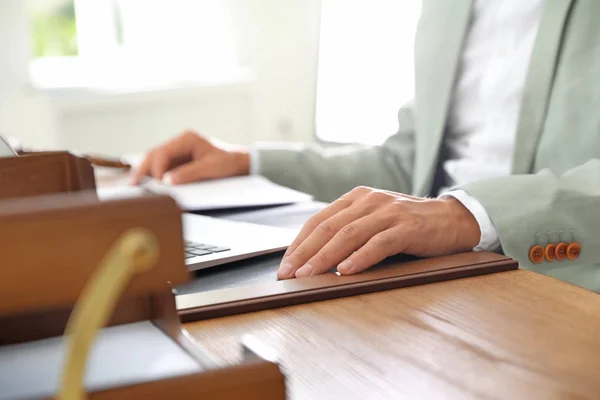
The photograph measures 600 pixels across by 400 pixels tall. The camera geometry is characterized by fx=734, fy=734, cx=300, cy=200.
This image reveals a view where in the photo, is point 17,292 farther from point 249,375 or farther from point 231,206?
point 231,206

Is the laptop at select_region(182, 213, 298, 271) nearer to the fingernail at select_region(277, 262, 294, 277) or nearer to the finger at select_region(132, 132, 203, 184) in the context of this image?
the fingernail at select_region(277, 262, 294, 277)

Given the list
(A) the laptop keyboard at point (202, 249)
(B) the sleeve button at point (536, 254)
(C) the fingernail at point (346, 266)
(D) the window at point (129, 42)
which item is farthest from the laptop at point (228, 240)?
(D) the window at point (129, 42)

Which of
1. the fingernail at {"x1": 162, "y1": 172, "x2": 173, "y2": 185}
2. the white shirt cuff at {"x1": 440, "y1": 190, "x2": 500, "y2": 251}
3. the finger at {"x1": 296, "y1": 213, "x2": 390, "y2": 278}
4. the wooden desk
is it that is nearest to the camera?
the wooden desk

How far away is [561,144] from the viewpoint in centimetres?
107

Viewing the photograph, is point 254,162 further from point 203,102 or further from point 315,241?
point 203,102

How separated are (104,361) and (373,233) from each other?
1.22 ft

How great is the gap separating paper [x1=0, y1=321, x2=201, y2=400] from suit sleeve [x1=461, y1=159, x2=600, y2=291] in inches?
18.5

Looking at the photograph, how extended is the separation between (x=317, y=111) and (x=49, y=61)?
1.21m

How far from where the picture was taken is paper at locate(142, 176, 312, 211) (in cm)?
97

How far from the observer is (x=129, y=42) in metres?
3.21

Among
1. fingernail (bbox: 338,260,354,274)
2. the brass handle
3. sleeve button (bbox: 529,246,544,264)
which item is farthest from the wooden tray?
the brass handle

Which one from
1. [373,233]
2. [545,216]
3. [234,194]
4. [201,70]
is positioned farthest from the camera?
[201,70]

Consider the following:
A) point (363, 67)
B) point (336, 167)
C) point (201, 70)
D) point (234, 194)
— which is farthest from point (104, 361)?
point (201, 70)

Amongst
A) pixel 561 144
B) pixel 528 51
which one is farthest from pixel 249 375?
pixel 528 51
